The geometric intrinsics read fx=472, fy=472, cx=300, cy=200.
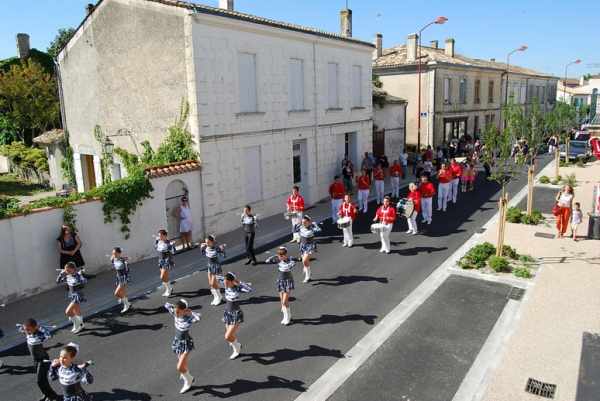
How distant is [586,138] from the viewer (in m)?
36.7

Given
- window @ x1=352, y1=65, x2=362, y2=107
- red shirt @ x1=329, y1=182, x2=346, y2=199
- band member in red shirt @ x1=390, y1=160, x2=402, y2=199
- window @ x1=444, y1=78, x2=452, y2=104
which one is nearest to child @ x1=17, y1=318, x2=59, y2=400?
red shirt @ x1=329, y1=182, x2=346, y2=199

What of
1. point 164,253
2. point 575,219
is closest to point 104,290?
point 164,253

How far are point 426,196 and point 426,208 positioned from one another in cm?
56

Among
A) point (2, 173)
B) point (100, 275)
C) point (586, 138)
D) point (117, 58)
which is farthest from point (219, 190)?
point (586, 138)

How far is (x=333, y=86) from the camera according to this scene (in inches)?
861

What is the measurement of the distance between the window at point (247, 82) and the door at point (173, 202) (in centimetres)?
376

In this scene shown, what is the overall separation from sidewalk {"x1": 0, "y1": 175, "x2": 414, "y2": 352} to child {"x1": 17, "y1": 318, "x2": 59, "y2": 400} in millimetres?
1960

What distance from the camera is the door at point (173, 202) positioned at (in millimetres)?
15023

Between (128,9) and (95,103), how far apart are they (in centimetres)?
435

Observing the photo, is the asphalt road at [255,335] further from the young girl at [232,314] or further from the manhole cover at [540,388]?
the manhole cover at [540,388]

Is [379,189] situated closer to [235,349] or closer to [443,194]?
[443,194]

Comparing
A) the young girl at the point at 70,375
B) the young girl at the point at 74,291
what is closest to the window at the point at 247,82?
the young girl at the point at 74,291

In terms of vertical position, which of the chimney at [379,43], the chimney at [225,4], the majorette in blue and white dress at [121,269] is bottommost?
the majorette in blue and white dress at [121,269]

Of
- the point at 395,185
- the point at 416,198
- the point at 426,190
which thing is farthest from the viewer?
the point at 395,185
